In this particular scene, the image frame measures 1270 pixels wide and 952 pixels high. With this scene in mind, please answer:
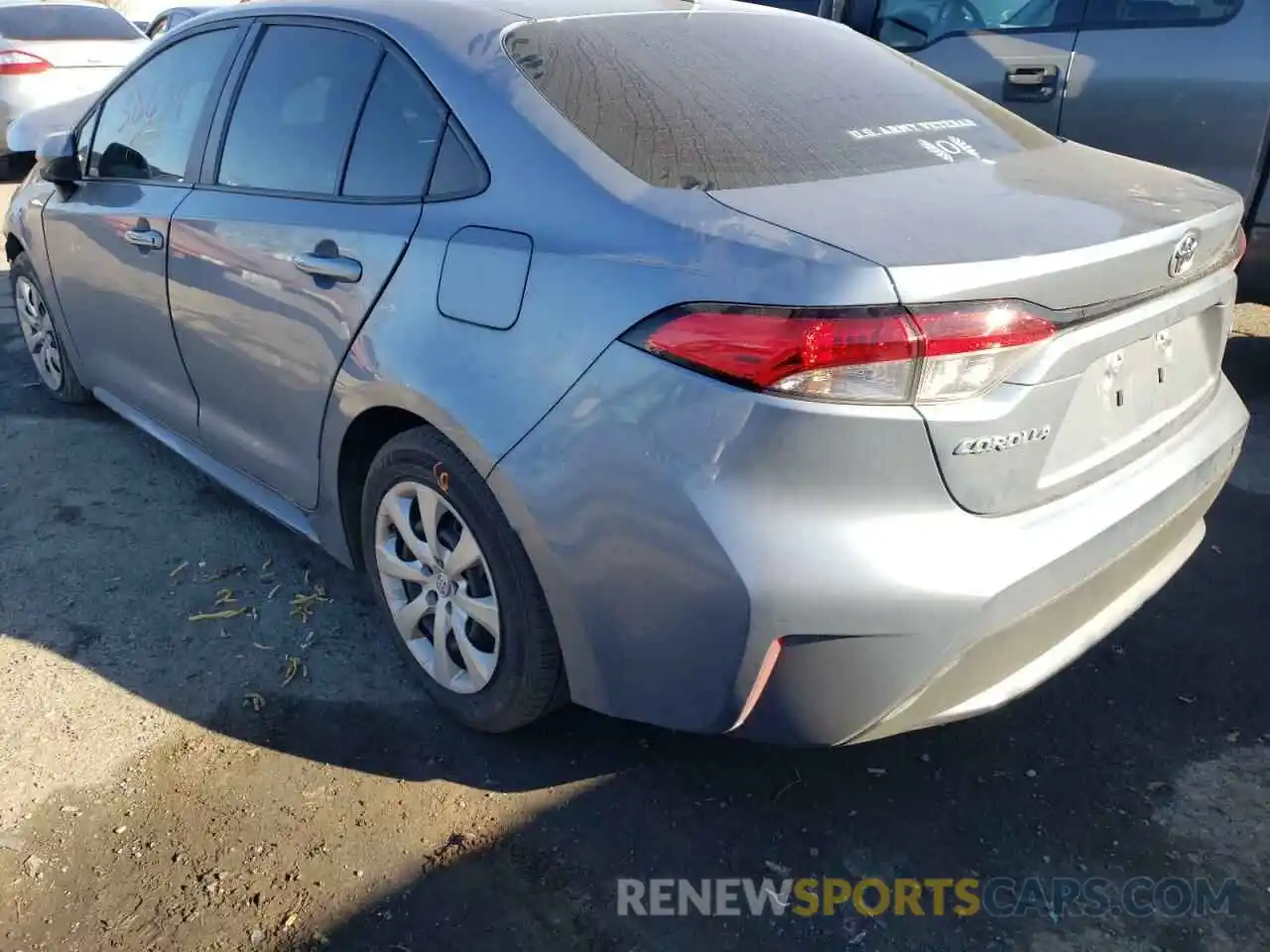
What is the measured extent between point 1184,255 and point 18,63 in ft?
33.4

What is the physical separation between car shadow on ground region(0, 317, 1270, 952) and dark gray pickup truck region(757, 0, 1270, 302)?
162 centimetres

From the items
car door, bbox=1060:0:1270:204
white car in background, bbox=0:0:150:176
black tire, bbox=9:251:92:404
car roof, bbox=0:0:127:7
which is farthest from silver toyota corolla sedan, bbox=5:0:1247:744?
car roof, bbox=0:0:127:7

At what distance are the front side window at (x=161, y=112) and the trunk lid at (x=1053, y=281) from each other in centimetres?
200

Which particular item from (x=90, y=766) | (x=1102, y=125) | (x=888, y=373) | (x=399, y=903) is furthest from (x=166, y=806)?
(x=1102, y=125)

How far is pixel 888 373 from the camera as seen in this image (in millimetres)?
1831

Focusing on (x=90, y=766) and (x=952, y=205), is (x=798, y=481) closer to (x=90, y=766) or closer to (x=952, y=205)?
(x=952, y=205)

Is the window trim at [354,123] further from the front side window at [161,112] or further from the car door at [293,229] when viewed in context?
the front side window at [161,112]

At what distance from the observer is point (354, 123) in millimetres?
2727

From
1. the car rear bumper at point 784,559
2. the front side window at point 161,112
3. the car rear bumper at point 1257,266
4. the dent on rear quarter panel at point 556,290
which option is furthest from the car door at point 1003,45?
the dent on rear quarter panel at point 556,290

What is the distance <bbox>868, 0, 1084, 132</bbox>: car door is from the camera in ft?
14.8

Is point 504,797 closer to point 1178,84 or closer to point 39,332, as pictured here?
point 39,332

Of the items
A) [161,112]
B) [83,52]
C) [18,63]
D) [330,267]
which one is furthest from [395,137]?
[83,52]

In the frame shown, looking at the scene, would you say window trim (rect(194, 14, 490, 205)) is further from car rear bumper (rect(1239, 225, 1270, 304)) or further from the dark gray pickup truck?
car rear bumper (rect(1239, 225, 1270, 304))

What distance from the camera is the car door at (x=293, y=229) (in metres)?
2.55
